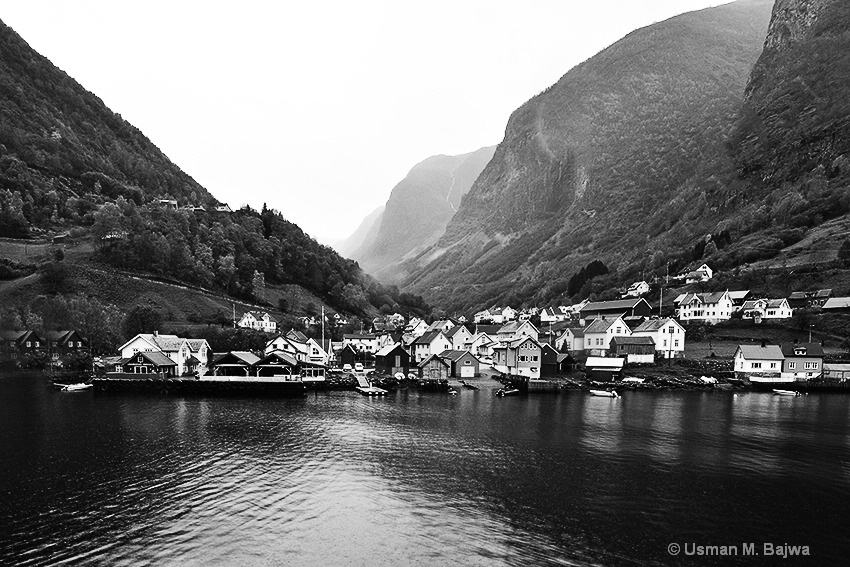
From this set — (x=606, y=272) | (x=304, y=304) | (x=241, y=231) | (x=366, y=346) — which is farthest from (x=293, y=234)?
(x=606, y=272)

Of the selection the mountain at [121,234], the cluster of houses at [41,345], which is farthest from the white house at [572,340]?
the cluster of houses at [41,345]

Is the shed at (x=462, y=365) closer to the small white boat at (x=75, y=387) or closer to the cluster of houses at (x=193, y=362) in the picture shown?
the cluster of houses at (x=193, y=362)

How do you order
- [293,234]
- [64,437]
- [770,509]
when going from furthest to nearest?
[293,234] < [64,437] < [770,509]

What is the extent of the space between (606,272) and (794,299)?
221 ft

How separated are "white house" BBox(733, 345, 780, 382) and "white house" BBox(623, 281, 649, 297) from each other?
157 feet

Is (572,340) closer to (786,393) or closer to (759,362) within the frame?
(759,362)

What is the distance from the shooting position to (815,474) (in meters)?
32.1

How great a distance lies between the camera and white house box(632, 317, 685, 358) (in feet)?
279

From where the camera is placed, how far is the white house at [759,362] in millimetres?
75750

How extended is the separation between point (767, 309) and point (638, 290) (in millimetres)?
35601

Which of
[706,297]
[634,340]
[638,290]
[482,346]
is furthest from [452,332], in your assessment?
[638,290]

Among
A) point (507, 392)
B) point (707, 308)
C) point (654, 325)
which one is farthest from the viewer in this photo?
point (707, 308)

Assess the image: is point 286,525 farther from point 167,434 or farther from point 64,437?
point 64,437

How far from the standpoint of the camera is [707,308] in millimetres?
100688
